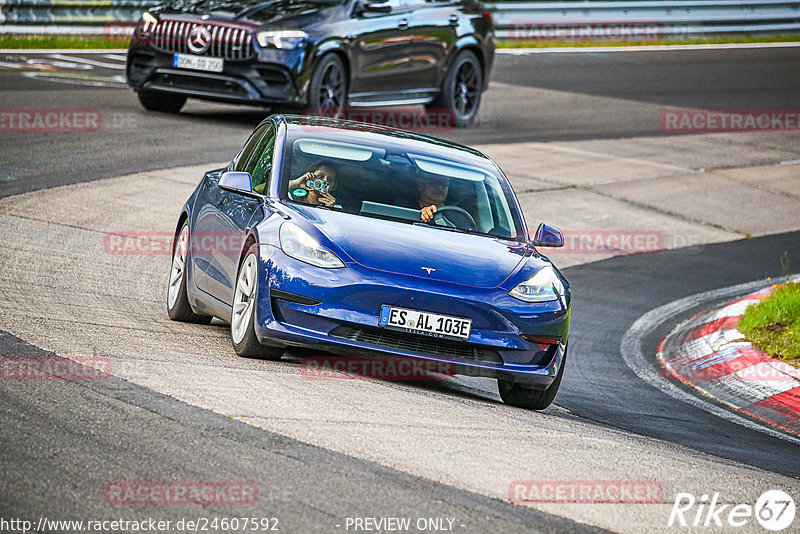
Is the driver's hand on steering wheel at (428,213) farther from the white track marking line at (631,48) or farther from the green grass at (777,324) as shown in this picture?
the white track marking line at (631,48)

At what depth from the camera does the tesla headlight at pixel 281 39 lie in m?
15.6

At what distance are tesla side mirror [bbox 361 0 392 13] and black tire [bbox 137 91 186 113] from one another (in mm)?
2668

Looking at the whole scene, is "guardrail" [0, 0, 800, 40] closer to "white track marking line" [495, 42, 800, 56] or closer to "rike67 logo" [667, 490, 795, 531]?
"white track marking line" [495, 42, 800, 56]

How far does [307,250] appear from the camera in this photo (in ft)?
23.4

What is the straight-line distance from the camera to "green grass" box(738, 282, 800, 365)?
9.72 meters

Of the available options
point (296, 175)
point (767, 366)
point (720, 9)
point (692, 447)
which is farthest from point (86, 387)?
point (720, 9)

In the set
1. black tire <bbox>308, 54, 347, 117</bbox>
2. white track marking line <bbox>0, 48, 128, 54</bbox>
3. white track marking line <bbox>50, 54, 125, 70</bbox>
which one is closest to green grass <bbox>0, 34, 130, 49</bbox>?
white track marking line <bbox>0, 48, 128, 54</bbox>

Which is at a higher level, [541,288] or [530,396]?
[541,288]

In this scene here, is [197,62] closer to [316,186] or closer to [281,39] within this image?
[281,39]

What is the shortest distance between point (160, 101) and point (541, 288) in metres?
10.8

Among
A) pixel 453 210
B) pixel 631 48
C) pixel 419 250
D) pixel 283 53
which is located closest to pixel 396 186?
pixel 453 210

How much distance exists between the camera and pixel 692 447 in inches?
283

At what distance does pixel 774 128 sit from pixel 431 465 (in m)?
18.0

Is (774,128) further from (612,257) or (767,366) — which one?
(767,366)
